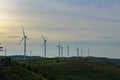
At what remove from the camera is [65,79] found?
380 feet

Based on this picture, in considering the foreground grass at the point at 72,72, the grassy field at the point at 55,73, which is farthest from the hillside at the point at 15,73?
the foreground grass at the point at 72,72

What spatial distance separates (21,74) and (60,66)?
2962cm

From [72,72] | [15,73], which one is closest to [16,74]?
[15,73]

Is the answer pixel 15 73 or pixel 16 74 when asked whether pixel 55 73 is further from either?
pixel 16 74

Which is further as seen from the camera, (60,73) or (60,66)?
(60,66)

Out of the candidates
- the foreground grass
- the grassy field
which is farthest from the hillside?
the foreground grass

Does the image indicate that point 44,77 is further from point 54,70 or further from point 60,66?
point 60,66

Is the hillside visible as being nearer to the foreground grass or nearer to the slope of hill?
the slope of hill

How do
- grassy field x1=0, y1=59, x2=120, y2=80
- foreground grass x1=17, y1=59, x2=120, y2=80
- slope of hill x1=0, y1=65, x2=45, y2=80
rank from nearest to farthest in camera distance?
slope of hill x1=0, y1=65, x2=45, y2=80 < grassy field x1=0, y1=59, x2=120, y2=80 < foreground grass x1=17, y1=59, x2=120, y2=80

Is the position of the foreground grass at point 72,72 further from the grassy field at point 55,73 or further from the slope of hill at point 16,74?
the slope of hill at point 16,74

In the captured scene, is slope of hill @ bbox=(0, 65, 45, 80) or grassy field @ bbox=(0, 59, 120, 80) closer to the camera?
slope of hill @ bbox=(0, 65, 45, 80)

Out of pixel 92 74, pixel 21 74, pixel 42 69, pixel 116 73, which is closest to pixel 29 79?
pixel 21 74

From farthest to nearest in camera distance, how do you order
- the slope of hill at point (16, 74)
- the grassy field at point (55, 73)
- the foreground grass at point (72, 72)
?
the foreground grass at point (72, 72), the grassy field at point (55, 73), the slope of hill at point (16, 74)

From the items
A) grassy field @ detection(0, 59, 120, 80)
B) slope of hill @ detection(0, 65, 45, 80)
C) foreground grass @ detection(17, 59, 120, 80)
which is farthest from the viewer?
foreground grass @ detection(17, 59, 120, 80)
